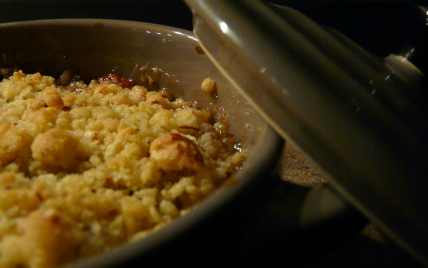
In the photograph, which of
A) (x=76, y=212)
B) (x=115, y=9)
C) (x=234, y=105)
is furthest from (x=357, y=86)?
(x=115, y=9)

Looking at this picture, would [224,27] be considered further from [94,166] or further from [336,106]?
[94,166]

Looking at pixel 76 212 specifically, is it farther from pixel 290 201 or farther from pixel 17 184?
pixel 290 201

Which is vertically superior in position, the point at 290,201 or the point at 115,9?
the point at 115,9

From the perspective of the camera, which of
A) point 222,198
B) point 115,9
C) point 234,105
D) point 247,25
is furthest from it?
point 115,9

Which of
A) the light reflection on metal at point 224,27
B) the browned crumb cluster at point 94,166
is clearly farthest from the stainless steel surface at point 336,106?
the browned crumb cluster at point 94,166

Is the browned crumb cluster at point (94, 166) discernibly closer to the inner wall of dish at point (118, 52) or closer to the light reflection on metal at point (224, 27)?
the inner wall of dish at point (118, 52)

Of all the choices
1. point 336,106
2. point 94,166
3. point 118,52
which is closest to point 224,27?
point 336,106
